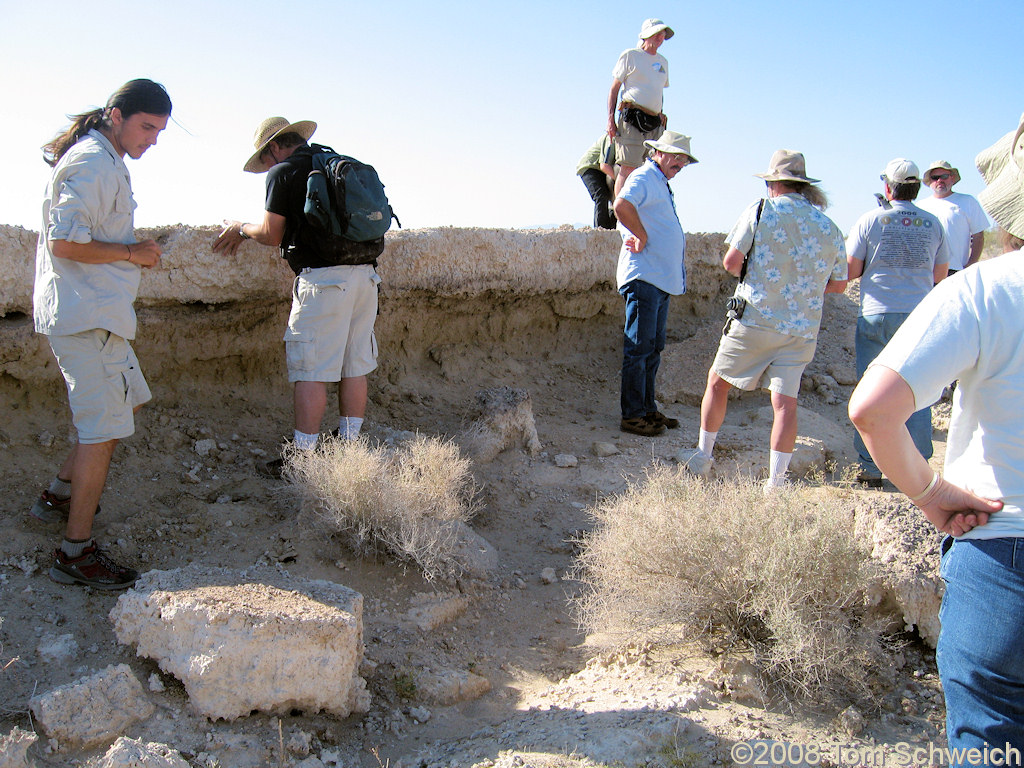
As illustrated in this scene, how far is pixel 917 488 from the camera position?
177 centimetres

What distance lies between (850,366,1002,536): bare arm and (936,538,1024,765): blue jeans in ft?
0.22

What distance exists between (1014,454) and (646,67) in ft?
17.8

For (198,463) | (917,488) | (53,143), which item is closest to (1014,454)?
(917,488)

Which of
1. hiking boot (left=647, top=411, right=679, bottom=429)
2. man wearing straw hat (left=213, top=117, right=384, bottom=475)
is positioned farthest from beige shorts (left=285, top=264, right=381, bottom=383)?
hiking boot (left=647, top=411, right=679, bottom=429)

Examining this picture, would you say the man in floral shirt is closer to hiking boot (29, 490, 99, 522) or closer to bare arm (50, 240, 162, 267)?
bare arm (50, 240, 162, 267)

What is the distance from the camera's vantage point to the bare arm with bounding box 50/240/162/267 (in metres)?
2.93

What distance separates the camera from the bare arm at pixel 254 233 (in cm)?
385

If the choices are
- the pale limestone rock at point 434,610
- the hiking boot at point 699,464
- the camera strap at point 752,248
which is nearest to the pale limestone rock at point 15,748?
the pale limestone rock at point 434,610

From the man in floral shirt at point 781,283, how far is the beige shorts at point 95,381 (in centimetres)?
303

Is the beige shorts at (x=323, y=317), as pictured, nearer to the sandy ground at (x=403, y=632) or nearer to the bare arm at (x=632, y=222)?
the sandy ground at (x=403, y=632)

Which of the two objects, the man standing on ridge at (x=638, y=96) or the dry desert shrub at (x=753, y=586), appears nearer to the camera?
the dry desert shrub at (x=753, y=586)

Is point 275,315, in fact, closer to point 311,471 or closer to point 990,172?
point 311,471

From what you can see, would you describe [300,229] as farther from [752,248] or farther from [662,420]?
[662,420]

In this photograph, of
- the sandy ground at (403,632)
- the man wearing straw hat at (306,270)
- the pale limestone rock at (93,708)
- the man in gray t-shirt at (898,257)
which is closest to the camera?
the pale limestone rock at (93,708)
